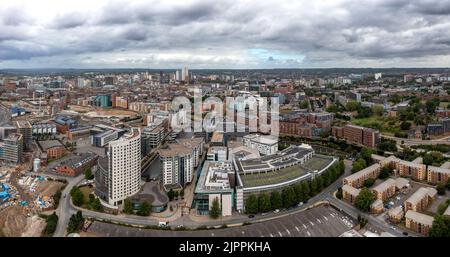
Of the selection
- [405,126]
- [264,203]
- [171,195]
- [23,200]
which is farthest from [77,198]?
[405,126]

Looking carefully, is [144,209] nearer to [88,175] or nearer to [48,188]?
[88,175]

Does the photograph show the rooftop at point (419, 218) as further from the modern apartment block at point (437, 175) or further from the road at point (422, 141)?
the road at point (422, 141)

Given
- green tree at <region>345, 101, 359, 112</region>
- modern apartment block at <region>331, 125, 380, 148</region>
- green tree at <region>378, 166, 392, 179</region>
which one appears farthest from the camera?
green tree at <region>345, 101, 359, 112</region>

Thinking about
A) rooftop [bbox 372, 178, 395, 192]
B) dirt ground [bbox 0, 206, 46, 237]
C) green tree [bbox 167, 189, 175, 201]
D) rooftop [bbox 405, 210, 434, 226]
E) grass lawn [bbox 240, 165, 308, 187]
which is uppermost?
grass lawn [bbox 240, 165, 308, 187]

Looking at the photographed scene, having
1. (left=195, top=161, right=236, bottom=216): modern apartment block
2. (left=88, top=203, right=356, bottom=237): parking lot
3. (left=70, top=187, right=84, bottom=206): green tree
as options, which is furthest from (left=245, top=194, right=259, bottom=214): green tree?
(left=70, top=187, right=84, bottom=206): green tree

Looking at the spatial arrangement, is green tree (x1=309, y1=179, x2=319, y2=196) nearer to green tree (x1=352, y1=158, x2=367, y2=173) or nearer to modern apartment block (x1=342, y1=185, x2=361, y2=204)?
modern apartment block (x1=342, y1=185, x2=361, y2=204)

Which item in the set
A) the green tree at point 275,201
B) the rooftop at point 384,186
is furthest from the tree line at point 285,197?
the rooftop at point 384,186

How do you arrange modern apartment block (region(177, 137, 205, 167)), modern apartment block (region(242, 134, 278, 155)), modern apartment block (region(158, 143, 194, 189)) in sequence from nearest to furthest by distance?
modern apartment block (region(158, 143, 194, 189))
modern apartment block (region(177, 137, 205, 167))
modern apartment block (region(242, 134, 278, 155))
